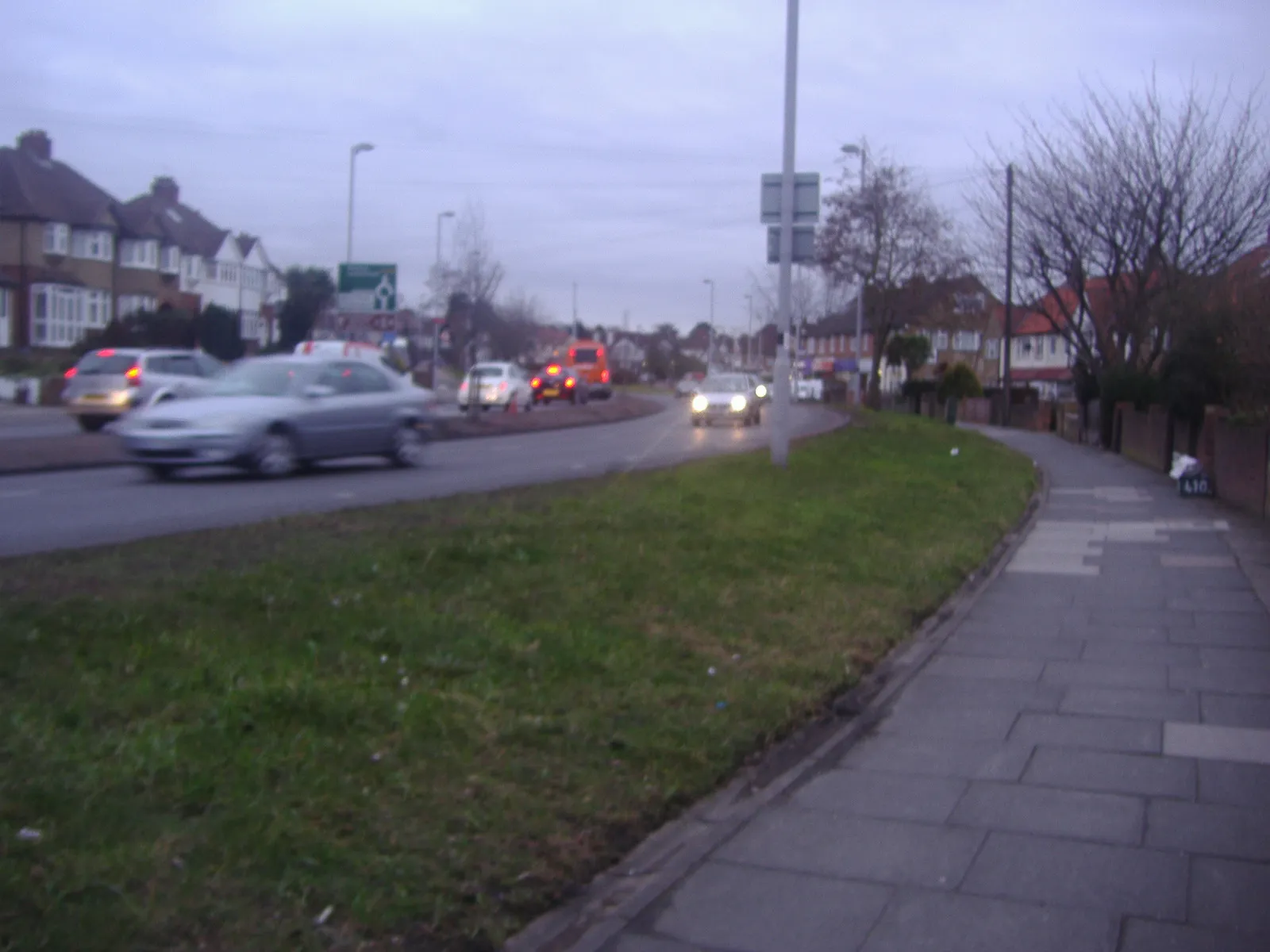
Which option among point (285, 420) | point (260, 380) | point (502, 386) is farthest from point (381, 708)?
point (502, 386)

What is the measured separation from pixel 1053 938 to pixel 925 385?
58.6 meters

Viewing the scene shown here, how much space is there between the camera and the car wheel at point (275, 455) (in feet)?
55.2

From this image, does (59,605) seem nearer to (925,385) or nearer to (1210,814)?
(1210,814)

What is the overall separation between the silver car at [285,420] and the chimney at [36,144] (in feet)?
126

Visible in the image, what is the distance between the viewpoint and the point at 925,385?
A: 202 ft

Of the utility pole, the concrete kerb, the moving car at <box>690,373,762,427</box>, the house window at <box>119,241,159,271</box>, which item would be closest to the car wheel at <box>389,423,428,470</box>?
the concrete kerb

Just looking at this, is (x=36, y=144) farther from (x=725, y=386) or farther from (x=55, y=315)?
(x=725, y=386)

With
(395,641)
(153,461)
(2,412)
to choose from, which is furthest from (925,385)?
(395,641)

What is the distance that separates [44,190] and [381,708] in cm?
5043

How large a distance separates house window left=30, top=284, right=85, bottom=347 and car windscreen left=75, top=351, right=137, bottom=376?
25.5 meters

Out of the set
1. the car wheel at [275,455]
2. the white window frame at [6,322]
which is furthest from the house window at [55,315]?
the car wheel at [275,455]

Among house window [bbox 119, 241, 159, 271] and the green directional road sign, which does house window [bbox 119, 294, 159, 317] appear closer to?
house window [bbox 119, 241, 159, 271]

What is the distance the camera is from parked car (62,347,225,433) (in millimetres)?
26375

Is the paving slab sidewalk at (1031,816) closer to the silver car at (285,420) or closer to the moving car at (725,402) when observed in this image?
the silver car at (285,420)
